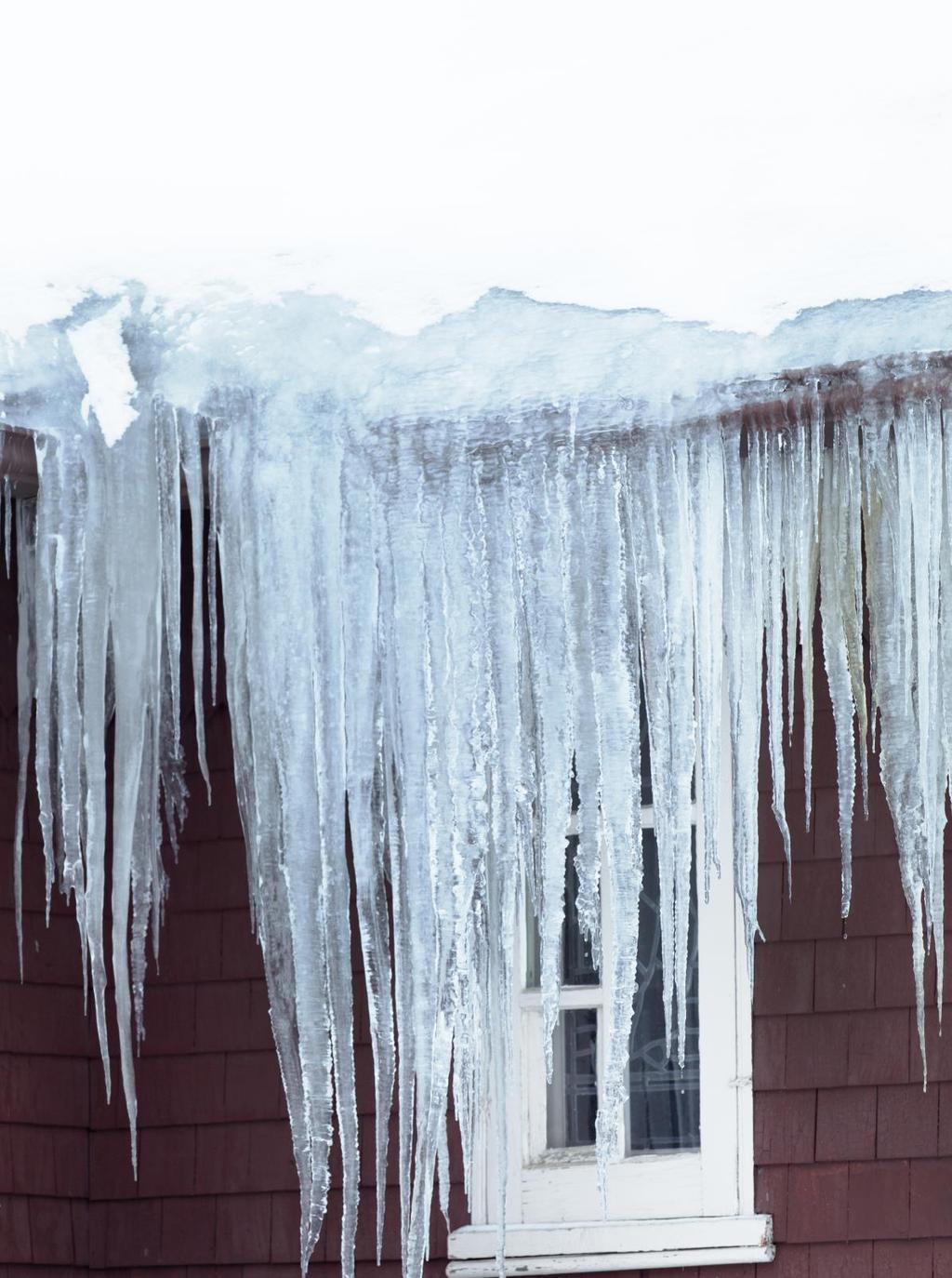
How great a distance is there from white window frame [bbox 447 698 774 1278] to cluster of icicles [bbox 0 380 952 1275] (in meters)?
0.88

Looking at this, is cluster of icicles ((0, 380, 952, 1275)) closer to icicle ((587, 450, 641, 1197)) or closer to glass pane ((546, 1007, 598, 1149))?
icicle ((587, 450, 641, 1197))

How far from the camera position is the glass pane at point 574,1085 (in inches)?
224

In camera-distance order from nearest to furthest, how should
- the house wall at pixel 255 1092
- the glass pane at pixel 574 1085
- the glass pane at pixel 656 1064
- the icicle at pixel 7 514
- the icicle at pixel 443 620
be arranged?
the icicle at pixel 443 620, the icicle at pixel 7 514, the house wall at pixel 255 1092, the glass pane at pixel 656 1064, the glass pane at pixel 574 1085

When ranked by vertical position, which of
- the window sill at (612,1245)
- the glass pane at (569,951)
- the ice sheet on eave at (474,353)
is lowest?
the window sill at (612,1245)

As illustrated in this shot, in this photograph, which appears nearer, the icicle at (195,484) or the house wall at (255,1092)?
the icicle at (195,484)

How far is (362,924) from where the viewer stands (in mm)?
4574

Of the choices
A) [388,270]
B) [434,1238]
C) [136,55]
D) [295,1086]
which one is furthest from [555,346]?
[434,1238]

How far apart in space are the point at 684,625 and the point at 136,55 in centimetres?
179

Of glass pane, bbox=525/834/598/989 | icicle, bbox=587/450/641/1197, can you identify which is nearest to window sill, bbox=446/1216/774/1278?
glass pane, bbox=525/834/598/989

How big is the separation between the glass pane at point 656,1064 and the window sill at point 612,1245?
0.25 metres

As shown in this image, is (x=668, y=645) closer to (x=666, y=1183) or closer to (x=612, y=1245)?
(x=666, y=1183)

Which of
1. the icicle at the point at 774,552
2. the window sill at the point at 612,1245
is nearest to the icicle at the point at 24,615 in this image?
the window sill at the point at 612,1245

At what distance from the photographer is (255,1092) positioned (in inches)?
231

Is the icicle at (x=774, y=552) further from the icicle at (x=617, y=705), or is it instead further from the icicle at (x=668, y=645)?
the icicle at (x=617, y=705)
